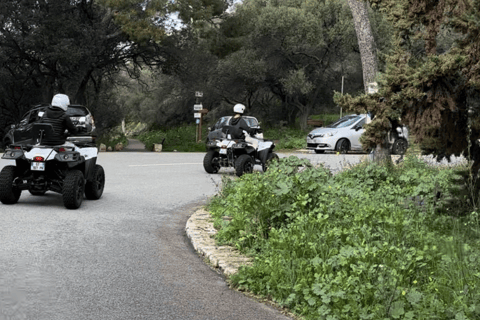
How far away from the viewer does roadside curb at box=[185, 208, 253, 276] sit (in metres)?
6.16

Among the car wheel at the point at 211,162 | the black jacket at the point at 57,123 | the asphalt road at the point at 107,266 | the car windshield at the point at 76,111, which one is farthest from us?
the car windshield at the point at 76,111

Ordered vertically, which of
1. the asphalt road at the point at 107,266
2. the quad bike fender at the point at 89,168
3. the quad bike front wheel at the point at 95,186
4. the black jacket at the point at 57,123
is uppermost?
the black jacket at the point at 57,123

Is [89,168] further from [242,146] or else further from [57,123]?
[242,146]

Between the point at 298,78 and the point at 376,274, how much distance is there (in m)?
34.5

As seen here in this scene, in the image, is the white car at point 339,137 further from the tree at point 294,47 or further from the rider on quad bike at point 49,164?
the rider on quad bike at point 49,164

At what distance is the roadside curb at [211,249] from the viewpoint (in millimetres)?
6156

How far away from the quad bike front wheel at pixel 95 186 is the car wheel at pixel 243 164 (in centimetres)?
416

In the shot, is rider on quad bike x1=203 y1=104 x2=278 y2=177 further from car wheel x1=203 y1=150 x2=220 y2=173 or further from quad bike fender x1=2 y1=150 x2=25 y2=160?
quad bike fender x1=2 y1=150 x2=25 y2=160

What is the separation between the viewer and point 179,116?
55094mm

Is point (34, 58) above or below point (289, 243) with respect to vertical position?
above

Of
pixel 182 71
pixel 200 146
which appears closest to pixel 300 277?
pixel 200 146

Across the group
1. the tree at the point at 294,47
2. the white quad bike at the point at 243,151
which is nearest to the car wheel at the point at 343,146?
the tree at the point at 294,47

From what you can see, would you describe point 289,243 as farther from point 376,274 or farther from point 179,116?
point 179,116

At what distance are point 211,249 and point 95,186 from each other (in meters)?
4.63
